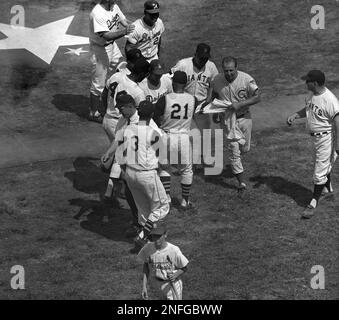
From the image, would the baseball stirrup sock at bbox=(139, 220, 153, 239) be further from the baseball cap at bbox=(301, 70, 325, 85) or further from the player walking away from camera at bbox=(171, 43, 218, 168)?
the baseball cap at bbox=(301, 70, 325, 85)

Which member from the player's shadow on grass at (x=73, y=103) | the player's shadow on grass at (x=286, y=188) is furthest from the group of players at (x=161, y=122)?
the player's shadow on grass at (x=73, y=103)

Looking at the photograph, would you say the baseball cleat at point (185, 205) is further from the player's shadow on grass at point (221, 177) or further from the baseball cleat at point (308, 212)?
the baseball cleat at point (308, 212)

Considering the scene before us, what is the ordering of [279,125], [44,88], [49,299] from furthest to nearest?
[44,88] < [279,125] < [49,299]

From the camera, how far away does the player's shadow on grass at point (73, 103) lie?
19125mm

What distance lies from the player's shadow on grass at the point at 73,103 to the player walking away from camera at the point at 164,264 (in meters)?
7.27

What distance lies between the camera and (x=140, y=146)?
13633 millimetres

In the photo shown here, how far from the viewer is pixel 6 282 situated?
527 inches

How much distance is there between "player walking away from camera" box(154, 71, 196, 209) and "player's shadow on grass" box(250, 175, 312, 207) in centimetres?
161

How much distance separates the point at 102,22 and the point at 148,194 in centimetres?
531

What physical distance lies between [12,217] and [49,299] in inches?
102

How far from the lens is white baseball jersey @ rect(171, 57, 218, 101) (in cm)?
1611

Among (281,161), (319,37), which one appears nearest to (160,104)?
(281,161)

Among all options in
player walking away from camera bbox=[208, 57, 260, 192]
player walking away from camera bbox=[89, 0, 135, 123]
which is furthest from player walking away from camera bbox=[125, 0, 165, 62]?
player walking away from camera bbox=[208, 57, 260, 192]

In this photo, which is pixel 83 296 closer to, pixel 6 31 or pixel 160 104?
pixel 160 104
